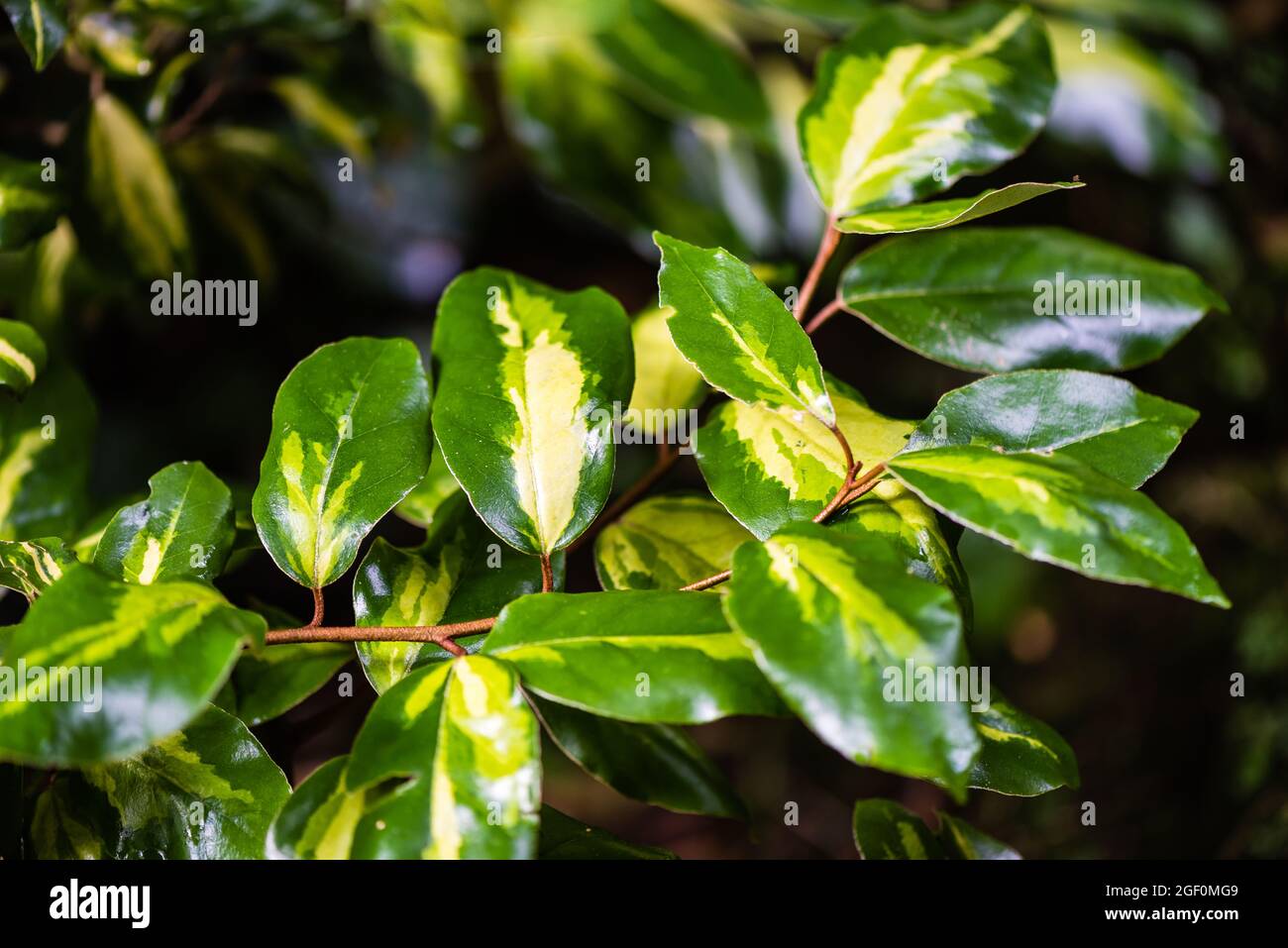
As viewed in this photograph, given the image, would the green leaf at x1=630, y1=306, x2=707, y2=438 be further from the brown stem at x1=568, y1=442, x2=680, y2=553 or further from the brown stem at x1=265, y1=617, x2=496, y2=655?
the brown stem at x1=265, y1=617, x2=496, y2=655

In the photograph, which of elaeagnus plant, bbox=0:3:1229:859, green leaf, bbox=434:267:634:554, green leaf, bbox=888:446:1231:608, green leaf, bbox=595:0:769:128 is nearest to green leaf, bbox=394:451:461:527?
elaeagnus plant, bbox=0:3:1229:859

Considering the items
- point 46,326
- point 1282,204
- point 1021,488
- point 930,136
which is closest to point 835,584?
point 1021,488

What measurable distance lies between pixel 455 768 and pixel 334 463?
198 mm

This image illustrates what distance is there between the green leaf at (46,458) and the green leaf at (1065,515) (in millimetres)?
534

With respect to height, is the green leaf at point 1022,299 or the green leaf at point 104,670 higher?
the green leaf at point 1022,299

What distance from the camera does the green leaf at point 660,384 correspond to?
1.96 ft

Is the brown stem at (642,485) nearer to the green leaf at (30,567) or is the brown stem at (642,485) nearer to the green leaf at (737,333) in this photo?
the green leaf at (737,333)

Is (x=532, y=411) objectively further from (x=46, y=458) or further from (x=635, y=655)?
(x=46, y=458)

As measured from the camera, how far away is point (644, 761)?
0.53 m

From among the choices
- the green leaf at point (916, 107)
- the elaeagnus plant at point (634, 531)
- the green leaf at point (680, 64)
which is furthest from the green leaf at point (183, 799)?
the green leaf at point (680, 64)

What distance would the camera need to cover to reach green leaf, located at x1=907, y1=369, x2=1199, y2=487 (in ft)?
1.51

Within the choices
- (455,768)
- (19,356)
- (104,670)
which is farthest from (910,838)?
(19,356)

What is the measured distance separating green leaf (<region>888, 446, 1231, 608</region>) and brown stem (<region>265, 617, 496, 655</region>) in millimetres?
229

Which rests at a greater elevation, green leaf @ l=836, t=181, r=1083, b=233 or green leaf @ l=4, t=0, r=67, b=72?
green leaf @ l=4, t=0, r=67, b=72
